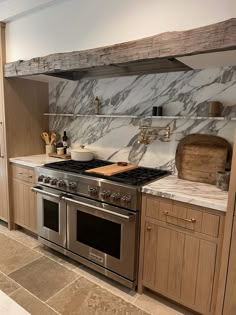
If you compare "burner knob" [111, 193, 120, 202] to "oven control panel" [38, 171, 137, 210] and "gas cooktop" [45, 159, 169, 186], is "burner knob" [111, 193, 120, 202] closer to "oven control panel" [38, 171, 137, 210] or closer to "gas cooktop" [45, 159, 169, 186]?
"oven control panel" [38, 171, 137, 210]

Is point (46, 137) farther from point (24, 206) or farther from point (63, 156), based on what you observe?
point (24, 206)

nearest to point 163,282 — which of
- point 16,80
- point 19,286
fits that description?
point 19,286

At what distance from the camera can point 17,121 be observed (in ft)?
9.82

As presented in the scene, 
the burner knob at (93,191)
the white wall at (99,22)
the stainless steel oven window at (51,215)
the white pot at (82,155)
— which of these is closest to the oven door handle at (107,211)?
the burner knob at (93,191)

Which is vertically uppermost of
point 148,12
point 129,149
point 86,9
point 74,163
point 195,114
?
point 86,9

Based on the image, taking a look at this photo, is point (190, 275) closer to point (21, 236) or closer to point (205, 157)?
point (205, 157)

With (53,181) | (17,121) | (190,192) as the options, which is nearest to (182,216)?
(190,192)

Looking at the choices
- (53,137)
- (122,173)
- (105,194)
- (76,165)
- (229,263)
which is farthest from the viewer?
(53,137)

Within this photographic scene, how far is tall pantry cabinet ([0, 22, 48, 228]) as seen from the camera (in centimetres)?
287

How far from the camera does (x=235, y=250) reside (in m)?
1.54

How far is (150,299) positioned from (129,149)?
56.8 inches

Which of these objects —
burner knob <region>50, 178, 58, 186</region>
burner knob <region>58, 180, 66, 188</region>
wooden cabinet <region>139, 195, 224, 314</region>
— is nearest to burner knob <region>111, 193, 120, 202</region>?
wooden cabinet <region>139, 195, 224, 314</region>

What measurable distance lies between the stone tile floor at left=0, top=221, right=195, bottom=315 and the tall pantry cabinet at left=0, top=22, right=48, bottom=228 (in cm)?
79

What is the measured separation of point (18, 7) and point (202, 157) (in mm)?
2387
